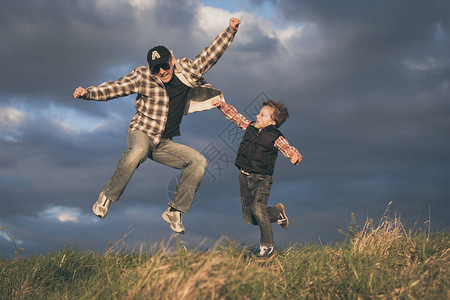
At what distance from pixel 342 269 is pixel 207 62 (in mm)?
4466

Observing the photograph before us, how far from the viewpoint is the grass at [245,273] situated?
3471 millimetres

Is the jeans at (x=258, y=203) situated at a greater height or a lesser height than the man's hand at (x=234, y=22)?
lesser

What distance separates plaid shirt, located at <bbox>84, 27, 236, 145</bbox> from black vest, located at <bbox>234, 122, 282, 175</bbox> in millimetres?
1609

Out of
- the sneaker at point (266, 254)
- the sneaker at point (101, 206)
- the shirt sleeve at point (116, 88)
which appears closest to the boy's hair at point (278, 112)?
the sneaker at point (266, 254)

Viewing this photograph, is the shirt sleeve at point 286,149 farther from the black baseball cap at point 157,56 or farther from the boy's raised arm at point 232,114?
the black baseball cap at point 157,56

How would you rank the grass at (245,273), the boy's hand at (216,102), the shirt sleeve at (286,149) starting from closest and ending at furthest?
the grass at (245,273), the shirt sleeve at (286,149), the boy's hand at (216,102)

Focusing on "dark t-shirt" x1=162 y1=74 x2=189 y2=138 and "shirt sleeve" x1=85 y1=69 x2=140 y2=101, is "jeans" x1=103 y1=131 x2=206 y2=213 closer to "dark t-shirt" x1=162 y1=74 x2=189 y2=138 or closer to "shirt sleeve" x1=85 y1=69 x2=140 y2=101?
"dark t-shirt" x1=162 y1=74 x2=189 y2=138

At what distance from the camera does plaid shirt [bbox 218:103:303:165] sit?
6.57m

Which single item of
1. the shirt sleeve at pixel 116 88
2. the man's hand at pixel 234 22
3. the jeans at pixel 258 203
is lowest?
the jeans at pixel 258 203

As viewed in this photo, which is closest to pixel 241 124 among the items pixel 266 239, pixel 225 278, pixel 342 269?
pixel 266 239

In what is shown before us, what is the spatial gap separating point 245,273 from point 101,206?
3.50 m

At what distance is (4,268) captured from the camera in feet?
19.1

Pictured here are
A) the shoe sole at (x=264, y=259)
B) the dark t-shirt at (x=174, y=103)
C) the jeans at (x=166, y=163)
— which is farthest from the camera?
the dark t-shirt at (x=174, y=103)

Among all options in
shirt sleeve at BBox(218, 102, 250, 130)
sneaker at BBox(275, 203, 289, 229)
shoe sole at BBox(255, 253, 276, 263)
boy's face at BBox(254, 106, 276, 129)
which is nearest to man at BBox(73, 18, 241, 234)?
shirt sleeve at BBox(218, 102, 250, 130)
